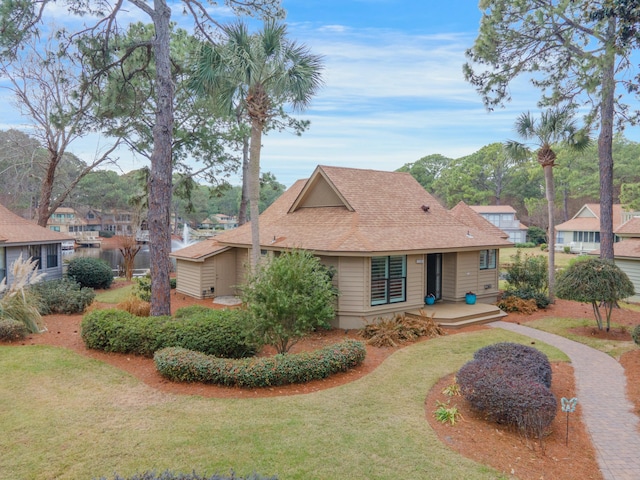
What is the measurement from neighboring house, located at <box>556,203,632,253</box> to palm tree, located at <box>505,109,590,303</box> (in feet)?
104

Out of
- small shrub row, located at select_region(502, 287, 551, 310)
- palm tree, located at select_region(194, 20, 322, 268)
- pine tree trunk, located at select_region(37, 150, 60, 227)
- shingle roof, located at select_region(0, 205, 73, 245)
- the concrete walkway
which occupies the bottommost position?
the concrete walkway

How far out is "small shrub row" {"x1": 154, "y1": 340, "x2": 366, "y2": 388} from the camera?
8.11m

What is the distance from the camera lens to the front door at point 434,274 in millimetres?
16609

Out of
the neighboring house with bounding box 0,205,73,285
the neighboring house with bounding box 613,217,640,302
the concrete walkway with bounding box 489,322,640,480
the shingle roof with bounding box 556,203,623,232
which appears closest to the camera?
the concrete walkway with bounding box 489,322,640,480

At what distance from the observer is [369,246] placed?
13078mm

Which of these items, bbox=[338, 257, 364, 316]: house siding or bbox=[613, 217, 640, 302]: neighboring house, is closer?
bbox=[338, 257, 364, 316]: house siding

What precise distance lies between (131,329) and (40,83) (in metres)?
19.9

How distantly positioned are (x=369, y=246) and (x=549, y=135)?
9760mm

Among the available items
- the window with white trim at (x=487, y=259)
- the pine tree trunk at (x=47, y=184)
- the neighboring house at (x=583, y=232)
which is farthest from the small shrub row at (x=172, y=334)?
the neighboring house at (x=583, y=232)

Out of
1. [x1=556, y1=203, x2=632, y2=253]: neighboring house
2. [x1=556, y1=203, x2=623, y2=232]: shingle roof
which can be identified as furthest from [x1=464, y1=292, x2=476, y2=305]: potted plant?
[x1=556, y1=203, x2=623, y2=232]: shingle roof

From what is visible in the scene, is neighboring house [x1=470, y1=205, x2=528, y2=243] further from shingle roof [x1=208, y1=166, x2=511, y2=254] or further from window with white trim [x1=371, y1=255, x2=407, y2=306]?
window with white trim [x1=371, y1=255, x2=407, y2=306]

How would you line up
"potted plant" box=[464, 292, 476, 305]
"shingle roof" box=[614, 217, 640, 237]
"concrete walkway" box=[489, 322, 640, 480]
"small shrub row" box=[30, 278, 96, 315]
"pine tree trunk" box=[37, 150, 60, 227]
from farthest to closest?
"pine tree trunk" box=[37, 150, 60, 227], "shingle roof" box=[614, 217, 640, 237], "potted plant" box=[464, 292, 476, 305], "small shrub row" box=[30, 278, 96, 315], "concrete walkway" box=[489, 322, 640, 480]

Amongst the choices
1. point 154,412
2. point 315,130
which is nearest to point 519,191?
point 315,130

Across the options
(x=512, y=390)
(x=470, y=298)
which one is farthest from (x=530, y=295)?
(x=512, y=390)
